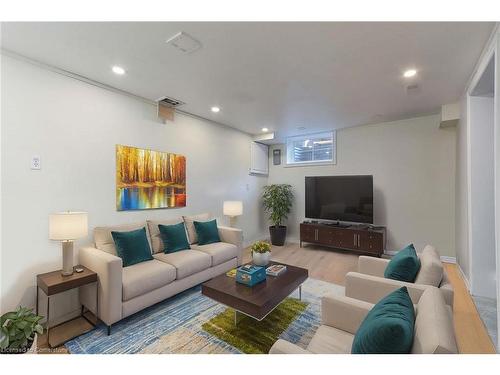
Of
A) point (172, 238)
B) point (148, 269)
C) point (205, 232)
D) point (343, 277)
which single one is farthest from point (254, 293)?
point (343, 277)

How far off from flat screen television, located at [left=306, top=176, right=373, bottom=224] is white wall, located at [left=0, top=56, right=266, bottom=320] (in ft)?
9.49

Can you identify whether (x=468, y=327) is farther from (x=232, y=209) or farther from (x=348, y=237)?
(x=232, y=209)

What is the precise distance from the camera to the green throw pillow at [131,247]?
8.28 ft

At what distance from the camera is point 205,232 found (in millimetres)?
3438

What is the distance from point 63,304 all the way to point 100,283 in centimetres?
66

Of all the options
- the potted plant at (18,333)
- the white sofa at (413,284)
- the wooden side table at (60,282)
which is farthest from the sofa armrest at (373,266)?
the potted plant at (18,333)

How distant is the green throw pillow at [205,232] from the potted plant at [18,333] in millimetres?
1940

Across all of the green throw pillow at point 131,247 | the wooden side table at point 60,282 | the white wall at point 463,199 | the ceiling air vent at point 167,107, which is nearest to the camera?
the wooden side table at point 60,282

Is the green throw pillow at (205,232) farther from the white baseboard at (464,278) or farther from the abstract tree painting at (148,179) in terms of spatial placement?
the white baseboard at (464,278)

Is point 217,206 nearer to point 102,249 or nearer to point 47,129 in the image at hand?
point 102,249

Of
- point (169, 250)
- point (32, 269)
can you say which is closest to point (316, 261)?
point (169, 250)

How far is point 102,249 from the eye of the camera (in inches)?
99.8

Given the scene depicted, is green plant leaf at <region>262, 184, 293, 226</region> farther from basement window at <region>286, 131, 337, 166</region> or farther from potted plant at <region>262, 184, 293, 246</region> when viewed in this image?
basement window at <region>286, 131, 337, 166</region>

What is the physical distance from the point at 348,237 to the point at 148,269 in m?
3.47
